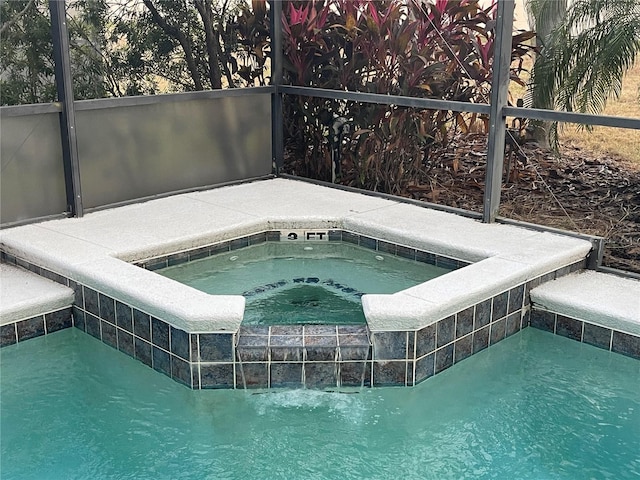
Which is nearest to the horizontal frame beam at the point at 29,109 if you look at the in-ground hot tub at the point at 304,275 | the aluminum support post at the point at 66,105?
the aluminum support post at the point at 66,105

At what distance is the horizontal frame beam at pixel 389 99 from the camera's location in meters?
5.21

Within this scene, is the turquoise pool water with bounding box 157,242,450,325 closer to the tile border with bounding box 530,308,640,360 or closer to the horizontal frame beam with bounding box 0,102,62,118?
the tile border with bounding box 530,308,640,360

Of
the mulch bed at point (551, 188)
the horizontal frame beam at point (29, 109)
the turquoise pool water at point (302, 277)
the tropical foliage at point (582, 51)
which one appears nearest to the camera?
the turquoise pool water at point (302, 277)

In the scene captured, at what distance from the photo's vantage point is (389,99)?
5676 millimetres

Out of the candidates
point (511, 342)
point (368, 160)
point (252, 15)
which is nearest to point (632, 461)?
point (511, 342)

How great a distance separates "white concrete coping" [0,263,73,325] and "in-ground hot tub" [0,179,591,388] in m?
0.07

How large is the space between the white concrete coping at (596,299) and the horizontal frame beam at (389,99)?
138cm

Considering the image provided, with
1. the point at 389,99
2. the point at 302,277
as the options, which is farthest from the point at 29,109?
the point at 389,99

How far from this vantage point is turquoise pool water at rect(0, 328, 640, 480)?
2967 millimetres

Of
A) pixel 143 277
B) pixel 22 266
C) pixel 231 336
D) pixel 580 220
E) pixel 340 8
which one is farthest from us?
pixel 340 8

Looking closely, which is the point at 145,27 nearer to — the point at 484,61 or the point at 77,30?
the point at 77,30

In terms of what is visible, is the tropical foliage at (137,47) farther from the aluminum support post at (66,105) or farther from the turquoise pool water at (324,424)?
the turquoise pool water at (324,424)

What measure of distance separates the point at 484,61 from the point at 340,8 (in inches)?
51.6

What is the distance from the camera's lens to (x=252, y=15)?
20.5 feet
